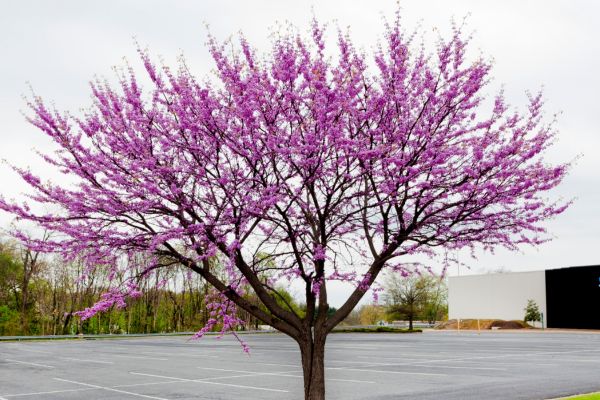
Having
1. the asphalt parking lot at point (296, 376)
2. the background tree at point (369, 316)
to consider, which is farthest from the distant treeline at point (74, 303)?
the asphalt parking lot at point (296, 376)

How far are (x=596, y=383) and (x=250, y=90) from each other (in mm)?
13408

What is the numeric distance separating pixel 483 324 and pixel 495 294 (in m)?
4.68

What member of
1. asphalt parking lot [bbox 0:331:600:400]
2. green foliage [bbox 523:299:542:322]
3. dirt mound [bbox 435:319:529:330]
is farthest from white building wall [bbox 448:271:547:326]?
asphalt parking lot [bbox 0:331:600:400]

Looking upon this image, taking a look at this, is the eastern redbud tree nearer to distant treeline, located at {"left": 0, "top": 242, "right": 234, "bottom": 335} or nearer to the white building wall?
distant treeline, located at {"left": 0, "top": 242, "right": 234, "bottom": 335}

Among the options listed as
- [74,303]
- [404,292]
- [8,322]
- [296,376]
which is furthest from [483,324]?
[296,376]

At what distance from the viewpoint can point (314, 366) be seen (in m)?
8.37

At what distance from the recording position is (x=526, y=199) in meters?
8.17

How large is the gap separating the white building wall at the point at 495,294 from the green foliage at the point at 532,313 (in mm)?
902

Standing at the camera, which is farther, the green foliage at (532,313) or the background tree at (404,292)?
the background tree at (404,292)

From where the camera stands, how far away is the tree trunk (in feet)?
27.3

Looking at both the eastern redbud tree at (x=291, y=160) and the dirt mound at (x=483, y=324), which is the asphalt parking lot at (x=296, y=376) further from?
the dirt mound at (x=483, y=324)

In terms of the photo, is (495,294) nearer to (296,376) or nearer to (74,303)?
(74,303)

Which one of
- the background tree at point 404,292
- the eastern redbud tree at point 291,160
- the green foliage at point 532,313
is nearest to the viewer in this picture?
the eastern redbud tree at point 291,160

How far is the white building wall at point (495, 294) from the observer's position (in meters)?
64.7
